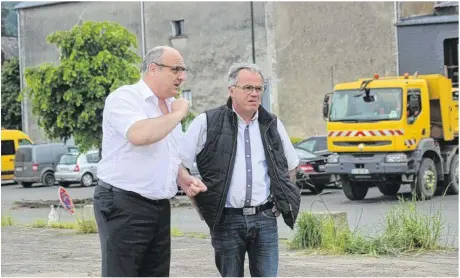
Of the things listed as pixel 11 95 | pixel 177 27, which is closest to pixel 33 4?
pixel 177 27

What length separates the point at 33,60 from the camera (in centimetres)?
4925

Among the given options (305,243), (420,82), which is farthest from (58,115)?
(305,243)

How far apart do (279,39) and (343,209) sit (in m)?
22.1

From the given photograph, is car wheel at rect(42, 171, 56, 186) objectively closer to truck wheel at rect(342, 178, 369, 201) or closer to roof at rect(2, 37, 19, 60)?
truck wheel at rect(342, 178, 369, 201)

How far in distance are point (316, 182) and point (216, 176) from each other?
65.7 feet

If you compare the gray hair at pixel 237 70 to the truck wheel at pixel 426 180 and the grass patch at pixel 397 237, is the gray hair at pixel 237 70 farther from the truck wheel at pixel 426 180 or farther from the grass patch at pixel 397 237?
the truck wheel at pixel 426 180

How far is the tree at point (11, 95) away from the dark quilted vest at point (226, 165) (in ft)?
159

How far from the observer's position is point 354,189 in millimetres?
23578

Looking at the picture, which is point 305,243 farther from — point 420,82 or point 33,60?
point 33,60

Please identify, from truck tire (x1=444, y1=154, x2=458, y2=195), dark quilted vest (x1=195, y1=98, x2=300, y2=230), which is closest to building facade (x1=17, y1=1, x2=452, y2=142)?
truck tire (x1=444, y1=154, x2=458, y2=195)

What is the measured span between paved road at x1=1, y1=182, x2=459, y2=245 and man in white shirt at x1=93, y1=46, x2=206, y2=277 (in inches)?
269

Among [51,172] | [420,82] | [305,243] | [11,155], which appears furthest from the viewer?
[11,155]

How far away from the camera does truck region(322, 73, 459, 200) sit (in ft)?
73.5

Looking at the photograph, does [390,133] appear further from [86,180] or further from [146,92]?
[146,92]
